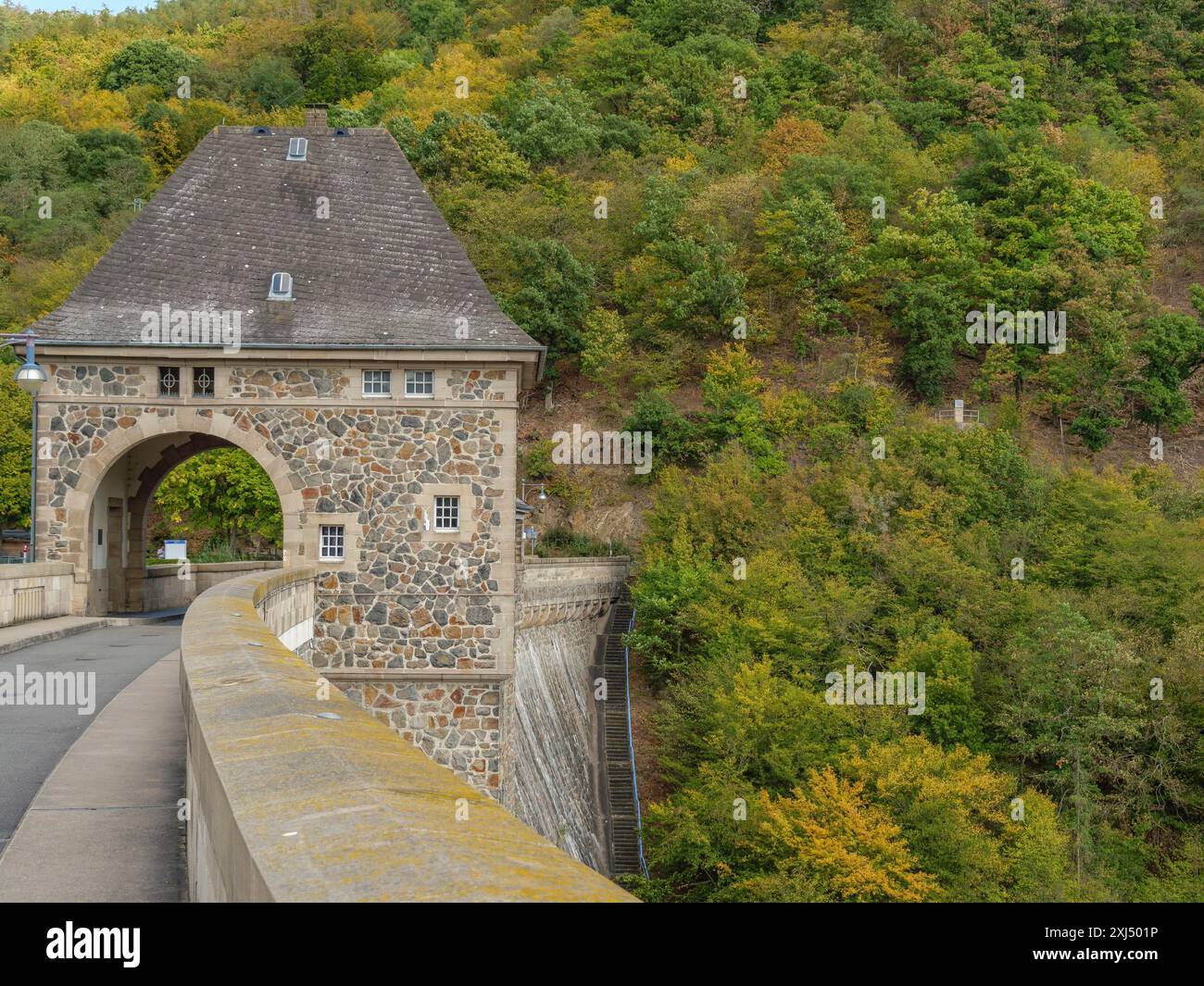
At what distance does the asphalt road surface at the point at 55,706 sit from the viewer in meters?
8.37

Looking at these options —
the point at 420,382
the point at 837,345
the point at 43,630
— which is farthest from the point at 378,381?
the point at 837,345

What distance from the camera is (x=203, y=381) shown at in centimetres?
2491

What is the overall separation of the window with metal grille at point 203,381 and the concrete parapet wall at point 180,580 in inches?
254

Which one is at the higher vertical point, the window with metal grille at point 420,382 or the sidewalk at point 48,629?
the window with metal grille at point 420,382

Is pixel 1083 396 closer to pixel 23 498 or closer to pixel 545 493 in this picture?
pixel 545 493

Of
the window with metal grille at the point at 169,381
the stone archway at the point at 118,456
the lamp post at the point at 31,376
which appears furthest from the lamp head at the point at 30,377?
the window with metal grille at the point at 169,381

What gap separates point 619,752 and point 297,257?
1804 centimetres

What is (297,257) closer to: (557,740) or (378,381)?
(378,381)

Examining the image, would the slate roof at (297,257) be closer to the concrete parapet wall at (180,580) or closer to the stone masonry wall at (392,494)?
the stone masonry wall at (392,494)

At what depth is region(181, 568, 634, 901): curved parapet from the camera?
10.4 ft

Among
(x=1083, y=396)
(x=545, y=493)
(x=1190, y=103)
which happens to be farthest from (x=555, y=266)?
(x=1190, y=103)
